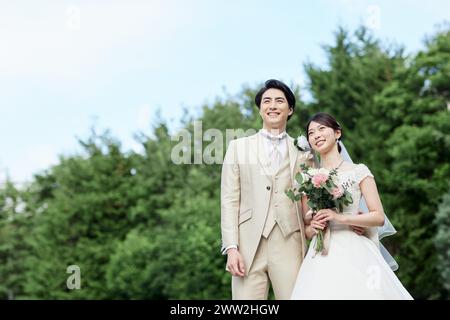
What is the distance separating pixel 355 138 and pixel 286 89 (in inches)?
939

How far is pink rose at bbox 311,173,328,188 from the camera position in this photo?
5320mm

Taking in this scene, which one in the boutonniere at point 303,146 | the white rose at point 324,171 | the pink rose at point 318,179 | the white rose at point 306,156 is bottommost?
A: the pink rose at point 318,179

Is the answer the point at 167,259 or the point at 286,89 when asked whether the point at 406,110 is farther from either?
the point at 286,89

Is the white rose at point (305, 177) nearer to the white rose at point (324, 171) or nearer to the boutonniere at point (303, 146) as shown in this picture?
the white rose at point (324, 171)

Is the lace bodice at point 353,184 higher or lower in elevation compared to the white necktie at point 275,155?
lower

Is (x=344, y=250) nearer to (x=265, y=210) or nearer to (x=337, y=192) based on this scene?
(x=337, y=192)

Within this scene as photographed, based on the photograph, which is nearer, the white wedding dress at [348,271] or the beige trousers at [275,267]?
the white wedding dress at [348,271]

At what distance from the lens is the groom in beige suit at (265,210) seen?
5.53 m

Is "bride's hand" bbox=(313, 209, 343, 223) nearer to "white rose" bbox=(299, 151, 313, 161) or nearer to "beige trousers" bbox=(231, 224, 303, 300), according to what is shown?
"beige trousers" bbox=(231, 224, 303, 300)

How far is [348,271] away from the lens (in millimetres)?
5242

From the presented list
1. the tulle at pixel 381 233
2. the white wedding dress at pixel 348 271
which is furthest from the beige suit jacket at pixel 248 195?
the tulle at pixel 381 233

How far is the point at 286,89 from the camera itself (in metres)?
5.69

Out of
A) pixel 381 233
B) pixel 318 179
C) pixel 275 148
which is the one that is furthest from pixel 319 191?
pixel 381 233
